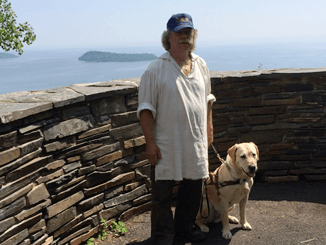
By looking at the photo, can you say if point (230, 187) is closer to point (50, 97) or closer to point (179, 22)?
point (179, 22)

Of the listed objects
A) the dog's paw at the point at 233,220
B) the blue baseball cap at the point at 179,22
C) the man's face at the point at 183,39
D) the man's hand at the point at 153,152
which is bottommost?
the dog's paw at the point at 233,220

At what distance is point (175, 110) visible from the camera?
281 cm

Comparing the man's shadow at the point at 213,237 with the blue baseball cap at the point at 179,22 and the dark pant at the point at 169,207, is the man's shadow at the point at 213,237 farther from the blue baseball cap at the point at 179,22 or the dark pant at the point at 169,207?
the blue baseball cap at the point at 179,22

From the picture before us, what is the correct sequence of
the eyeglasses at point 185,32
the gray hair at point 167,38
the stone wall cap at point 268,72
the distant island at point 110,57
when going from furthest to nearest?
1. the distant island at point 110,57
2. the stone wall cap at point 268,72
3. the gray hair at point 167,38
4. the eyeglasses at point 185,32

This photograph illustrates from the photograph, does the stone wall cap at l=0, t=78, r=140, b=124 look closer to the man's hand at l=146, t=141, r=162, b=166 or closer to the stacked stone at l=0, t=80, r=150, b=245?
the stacked stone at l=0, t=80, r=150, b=245

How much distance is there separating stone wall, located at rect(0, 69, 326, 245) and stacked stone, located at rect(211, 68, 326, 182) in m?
0.01

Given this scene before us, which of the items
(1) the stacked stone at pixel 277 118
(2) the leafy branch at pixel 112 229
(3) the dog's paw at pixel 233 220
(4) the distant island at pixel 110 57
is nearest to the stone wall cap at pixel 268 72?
(1) the stacked stone at pixel 277 118

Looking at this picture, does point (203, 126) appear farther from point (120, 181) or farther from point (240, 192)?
point (120, 181)

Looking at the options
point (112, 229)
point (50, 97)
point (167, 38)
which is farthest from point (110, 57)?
point (167, 38)

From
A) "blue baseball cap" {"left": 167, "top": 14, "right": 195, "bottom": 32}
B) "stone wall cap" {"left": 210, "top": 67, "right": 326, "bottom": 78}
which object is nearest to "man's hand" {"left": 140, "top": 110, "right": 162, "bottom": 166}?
"blue baseball cap" {"left": 167, "top": 14, "right": 195, "bottom": 32}

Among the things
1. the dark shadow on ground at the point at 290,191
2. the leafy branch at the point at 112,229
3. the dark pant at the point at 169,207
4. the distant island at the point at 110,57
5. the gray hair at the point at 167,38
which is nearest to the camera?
the gray hair at the point at 167,38

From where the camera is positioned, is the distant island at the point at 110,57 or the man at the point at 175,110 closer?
the man at the point at 175,110

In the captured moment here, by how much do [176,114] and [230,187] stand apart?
118cm

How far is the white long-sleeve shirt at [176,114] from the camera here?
110 inches
